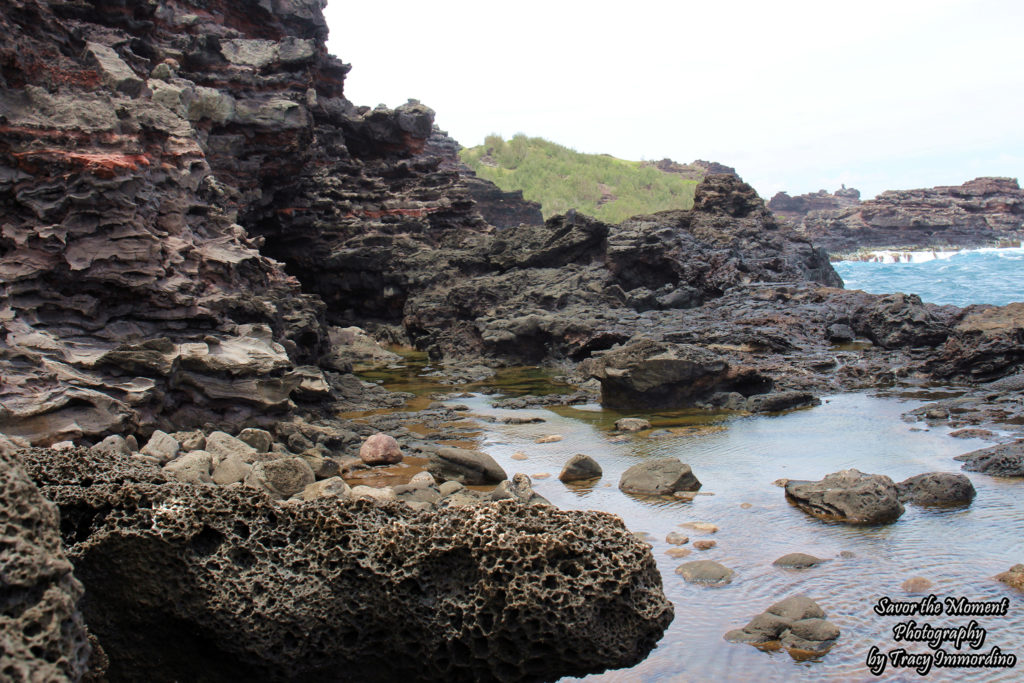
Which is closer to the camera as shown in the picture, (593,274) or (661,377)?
(661,377)

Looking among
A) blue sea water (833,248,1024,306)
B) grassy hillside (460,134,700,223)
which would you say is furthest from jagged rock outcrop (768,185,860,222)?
blue sea water (833,248,1024,306)

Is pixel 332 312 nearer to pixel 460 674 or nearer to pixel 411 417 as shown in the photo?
pixel 411 417

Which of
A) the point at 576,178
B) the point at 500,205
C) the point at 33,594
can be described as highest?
the point at 576,178

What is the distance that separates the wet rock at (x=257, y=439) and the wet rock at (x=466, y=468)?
65.4 inches

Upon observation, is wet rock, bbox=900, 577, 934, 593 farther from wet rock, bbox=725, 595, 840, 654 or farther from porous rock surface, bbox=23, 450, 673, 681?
porous rock surface, bbox=23, 450, 673, 681

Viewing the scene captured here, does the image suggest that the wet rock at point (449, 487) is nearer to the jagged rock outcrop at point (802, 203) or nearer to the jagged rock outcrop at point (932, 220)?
the jagged rock outcrop at point (932, 220)

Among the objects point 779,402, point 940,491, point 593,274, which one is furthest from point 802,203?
point 940,491

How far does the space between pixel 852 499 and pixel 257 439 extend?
532 cm

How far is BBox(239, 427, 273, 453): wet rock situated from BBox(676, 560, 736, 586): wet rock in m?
4.32

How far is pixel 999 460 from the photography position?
6.56 metres

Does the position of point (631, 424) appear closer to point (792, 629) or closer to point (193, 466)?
point (193, 466)

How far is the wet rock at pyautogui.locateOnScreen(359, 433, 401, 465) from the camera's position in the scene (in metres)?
7.72

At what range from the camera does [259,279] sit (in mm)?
11312

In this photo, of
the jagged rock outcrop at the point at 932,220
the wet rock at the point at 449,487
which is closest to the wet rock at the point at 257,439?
the wet rock at the point at 449,487
